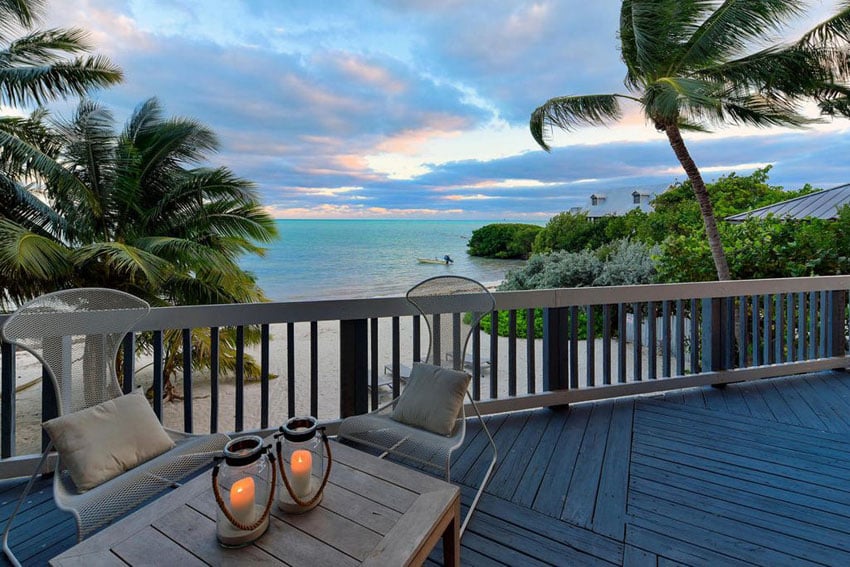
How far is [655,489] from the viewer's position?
2.22 m

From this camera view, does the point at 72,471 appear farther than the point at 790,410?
No

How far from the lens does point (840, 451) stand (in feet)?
8.44

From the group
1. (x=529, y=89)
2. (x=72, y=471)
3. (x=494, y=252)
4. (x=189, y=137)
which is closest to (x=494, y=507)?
(x=72, y=471)

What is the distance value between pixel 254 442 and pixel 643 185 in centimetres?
3243

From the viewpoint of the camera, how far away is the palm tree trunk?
615 cm

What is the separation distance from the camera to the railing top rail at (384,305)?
94.9 inches

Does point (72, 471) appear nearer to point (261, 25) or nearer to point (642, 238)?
point (261, 25)

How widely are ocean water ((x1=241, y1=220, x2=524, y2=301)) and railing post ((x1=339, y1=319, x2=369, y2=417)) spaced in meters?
10.5

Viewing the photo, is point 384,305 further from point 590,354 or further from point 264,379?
point 590,354

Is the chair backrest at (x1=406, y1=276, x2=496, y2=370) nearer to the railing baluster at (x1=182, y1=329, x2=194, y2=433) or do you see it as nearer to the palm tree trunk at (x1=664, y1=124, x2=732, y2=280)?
the railing baluster at (x1=182, y1=329, x2=194, y2=433)

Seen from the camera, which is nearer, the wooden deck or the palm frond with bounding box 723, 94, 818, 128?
the wooden deck

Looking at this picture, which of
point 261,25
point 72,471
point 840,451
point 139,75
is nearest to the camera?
point 72,471

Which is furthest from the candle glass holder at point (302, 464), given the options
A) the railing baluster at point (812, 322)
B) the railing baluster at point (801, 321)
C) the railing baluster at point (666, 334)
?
A: the railing baluster at point (812, 322)

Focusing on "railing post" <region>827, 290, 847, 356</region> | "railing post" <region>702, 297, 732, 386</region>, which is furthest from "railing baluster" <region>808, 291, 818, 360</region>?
"railing post" <region>702, 297, 732, 386</region>
